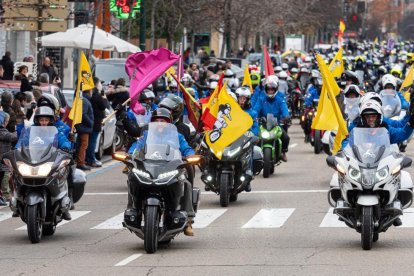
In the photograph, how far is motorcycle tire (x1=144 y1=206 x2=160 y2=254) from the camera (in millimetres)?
14133

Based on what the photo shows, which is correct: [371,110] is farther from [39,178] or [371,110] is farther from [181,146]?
[39,178]

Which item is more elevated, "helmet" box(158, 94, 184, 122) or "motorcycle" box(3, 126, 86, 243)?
"helmet" box(158, 94, 184, 122)

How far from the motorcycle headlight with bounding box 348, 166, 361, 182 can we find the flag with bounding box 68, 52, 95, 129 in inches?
204

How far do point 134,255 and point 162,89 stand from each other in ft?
66.1

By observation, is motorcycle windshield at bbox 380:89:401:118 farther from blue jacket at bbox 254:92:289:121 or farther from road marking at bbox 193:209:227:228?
road marking at bbox 193:209:227:228

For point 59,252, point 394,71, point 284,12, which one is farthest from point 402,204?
point 284,12

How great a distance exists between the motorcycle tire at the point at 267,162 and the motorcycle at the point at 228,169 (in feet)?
13.3

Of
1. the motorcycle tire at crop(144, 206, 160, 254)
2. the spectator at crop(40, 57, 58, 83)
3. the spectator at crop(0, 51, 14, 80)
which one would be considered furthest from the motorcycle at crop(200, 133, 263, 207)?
the spectator at crop(0, 51, 14, 80)

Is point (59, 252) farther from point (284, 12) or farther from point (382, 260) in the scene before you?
point (284, 12)

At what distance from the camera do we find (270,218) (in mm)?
18219

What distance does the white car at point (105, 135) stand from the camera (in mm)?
27906

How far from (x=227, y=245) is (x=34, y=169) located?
2.25 metres

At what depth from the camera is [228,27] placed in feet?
216

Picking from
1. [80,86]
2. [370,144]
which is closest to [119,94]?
[80,86]
